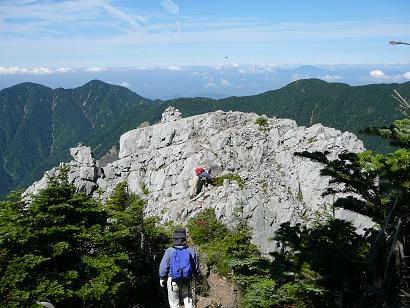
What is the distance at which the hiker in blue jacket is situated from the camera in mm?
9523

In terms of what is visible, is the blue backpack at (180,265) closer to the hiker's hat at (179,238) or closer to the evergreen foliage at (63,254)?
the hiker's hat at (179,238)

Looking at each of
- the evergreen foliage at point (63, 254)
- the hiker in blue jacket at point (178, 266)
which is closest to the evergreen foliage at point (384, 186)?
the hiker in blue jacket at point (178, 266)

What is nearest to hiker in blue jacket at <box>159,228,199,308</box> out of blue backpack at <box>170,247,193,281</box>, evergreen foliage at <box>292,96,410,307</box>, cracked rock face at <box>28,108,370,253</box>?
blue backpack at <box>170,247,193,281</box>

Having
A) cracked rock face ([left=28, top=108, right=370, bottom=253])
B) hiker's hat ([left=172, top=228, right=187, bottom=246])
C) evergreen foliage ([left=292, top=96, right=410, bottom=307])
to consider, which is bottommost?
cracked rock face ([left=28, top=108, right=370, bottom=253])

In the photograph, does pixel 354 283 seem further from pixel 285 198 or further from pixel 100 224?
pixel 285 198

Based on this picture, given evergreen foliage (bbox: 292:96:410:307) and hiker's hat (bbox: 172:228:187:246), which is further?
hiker's hat (bbox: 172:228:187:246)

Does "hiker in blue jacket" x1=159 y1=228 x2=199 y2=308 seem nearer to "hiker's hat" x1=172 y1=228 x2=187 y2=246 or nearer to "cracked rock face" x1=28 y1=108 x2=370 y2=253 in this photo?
"hiker's hat" x1=172 y1=228 x2=187 y2=246

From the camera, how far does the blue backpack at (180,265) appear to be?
9516 millimetres

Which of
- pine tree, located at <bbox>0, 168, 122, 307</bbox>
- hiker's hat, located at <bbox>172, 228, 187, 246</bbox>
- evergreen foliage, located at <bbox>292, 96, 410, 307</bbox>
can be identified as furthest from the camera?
hiker's hat, located at <bbox>172, 228, 187, 246</bbox>

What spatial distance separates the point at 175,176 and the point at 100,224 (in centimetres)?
2737

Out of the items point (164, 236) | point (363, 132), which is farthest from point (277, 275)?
point (164, 236)

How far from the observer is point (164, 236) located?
16484mm

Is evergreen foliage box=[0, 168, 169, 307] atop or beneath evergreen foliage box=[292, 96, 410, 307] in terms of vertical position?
beneath

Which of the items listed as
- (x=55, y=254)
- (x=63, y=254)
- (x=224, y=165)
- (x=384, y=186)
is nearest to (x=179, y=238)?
(x=55, y=254)
